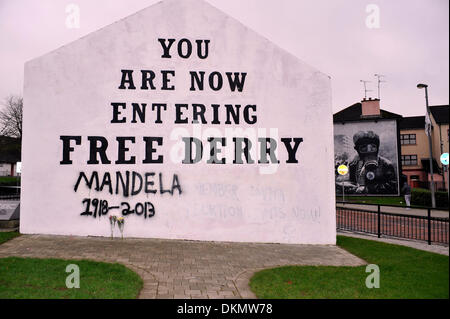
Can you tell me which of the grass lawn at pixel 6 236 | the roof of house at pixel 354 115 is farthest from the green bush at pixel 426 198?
the grass lawn at pixel 6 236

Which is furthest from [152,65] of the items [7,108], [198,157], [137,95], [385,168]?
[385,168]

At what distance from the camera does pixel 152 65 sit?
39.0 ft

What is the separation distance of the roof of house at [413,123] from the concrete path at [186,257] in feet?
153

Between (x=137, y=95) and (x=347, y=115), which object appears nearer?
(x=137, y=95)

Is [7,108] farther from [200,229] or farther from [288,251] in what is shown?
[288,251]

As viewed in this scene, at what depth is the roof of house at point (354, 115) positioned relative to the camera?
134 ft

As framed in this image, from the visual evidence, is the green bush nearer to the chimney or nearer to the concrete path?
the chimney

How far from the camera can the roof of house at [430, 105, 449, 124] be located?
46294mm

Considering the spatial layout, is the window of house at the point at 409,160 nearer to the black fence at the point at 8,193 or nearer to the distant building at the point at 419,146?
the distant building at the point at 419,146

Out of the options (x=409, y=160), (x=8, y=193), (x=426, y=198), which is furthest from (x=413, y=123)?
(x=8, y=193)

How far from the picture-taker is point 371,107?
41281 mm

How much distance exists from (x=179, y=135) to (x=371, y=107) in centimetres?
3512

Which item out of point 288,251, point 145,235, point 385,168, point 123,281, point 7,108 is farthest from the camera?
point 385,168

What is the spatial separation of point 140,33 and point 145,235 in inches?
261
